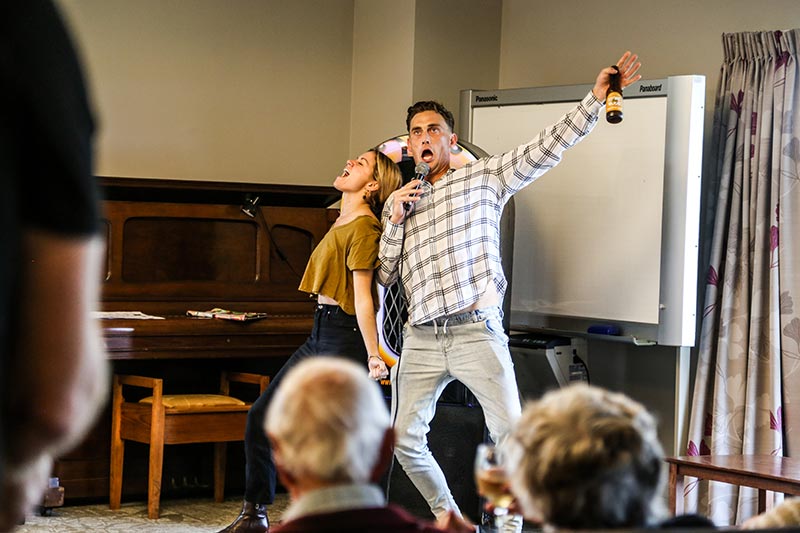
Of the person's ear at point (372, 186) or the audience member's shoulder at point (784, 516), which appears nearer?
the audience member's shoulder at point (784, 516)

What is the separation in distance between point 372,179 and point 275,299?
1.21 meters

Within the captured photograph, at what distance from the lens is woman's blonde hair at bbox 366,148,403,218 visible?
3.91 meters

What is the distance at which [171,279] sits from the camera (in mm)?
4812

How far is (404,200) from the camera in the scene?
3.54 metres

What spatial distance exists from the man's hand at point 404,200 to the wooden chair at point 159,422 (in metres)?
1.24

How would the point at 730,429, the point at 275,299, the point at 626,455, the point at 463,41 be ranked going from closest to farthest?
the point at 626,455 → the point at 730,429 → the point at 275,299 → the point at 463,41

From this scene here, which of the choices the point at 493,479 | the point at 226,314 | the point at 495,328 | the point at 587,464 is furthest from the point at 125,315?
the point at 587,464

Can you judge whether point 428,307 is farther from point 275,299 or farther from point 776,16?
point 776,16

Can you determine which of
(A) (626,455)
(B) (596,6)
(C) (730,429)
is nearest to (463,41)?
(B) (596,6)

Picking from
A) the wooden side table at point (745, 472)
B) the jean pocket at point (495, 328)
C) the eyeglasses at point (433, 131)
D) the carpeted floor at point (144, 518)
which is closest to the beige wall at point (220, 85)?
the carpeted floor at point (144, 518)

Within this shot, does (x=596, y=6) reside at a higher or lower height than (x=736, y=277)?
higher

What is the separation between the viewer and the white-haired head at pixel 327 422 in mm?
1155

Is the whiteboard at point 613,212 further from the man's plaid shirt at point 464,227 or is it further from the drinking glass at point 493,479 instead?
the drinking glass at point 493,479

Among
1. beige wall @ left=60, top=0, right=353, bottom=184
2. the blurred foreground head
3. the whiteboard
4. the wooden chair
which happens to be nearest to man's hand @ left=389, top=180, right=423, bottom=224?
the whiteboard
